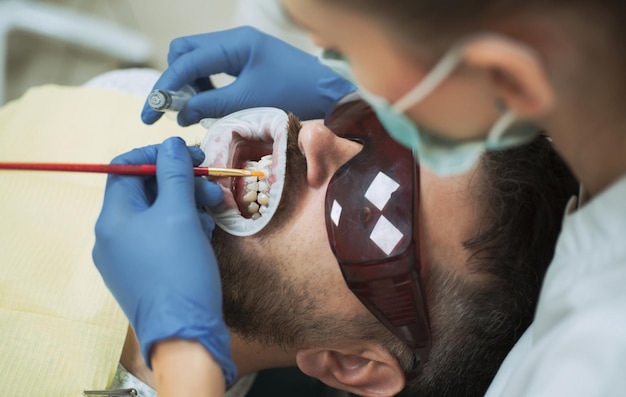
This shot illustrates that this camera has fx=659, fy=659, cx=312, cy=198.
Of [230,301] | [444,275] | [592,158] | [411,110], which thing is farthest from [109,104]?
[592,158]

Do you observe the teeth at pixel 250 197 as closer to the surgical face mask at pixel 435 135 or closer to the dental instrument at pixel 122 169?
the dental instrument at pixel 122 169

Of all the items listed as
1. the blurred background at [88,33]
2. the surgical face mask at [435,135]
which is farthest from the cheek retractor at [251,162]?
the blurred background at [88,33]

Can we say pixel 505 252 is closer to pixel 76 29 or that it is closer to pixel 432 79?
pixel 432 79

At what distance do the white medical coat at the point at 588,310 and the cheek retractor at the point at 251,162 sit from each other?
517mm

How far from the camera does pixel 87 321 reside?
1.31 meters

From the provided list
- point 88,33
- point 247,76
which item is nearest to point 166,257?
point 247,76

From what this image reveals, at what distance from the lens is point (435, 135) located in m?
0.77

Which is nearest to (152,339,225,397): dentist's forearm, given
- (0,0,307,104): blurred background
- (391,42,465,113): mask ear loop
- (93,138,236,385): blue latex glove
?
(93,138,236,385): blue latex glove

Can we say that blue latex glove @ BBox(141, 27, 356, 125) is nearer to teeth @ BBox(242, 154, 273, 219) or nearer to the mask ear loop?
teeth @ BBox(242, 154, 273, 219)

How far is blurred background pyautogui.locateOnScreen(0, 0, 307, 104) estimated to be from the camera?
2.42 m

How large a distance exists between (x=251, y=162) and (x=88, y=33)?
5.02 ft

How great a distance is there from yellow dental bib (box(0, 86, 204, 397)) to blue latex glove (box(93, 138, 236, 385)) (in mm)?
265

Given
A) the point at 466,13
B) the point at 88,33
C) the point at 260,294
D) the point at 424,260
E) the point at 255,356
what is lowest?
the point at 255,356

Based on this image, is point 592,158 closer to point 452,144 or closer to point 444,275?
point 452,144
